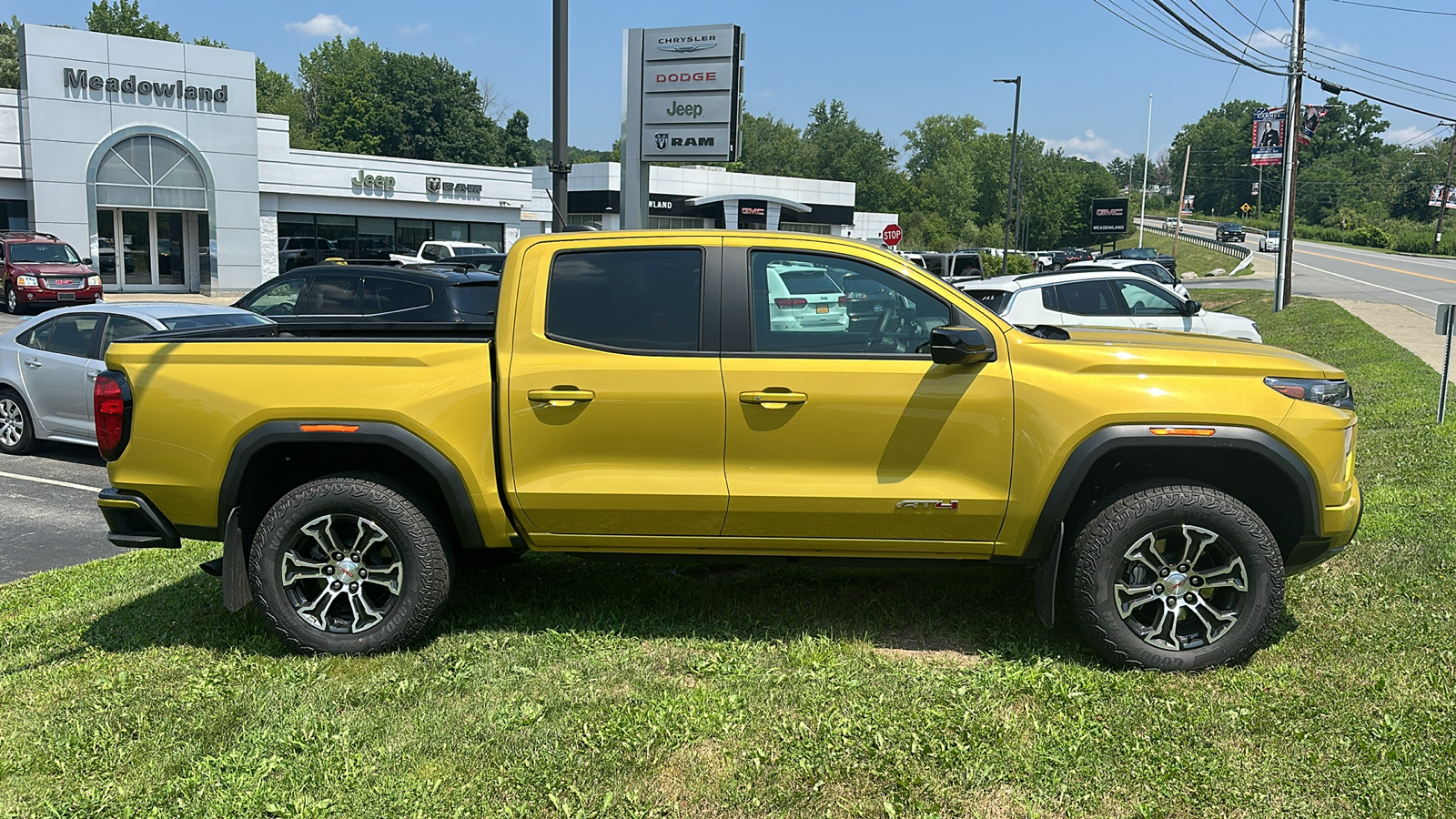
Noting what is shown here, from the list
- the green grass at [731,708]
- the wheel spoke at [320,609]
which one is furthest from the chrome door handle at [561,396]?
the wheel spoke at [320,609]

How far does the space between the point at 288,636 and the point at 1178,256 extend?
75.9 meters

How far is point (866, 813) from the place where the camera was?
3615mm

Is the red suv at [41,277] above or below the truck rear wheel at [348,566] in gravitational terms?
above

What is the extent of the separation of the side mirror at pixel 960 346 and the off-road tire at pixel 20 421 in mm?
9735

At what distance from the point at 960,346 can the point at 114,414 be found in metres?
3.74

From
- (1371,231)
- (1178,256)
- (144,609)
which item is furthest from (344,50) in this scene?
(144,609)

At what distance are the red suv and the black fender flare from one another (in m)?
23.3

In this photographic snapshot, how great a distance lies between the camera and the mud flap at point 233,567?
486 cm

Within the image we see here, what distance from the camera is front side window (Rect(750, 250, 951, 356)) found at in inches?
186

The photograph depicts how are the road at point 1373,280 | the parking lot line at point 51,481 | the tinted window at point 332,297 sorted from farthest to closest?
the road at point 1373,280 < the tinted window at point 332,297 < the parking lot line at point 51,481

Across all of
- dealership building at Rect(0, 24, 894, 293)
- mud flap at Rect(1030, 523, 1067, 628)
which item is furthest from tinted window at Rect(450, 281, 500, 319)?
dealership building at Rect(0, 24, 894, 293)

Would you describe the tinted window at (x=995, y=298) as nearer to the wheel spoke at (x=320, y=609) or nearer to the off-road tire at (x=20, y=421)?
the wheel spoke at (x=320, y=609)

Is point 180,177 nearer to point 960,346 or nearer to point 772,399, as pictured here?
point 772,399

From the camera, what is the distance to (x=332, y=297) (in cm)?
1212
